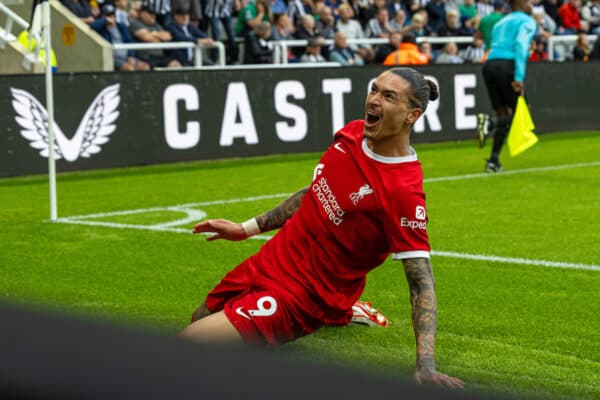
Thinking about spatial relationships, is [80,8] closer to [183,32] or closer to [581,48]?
[183,32]

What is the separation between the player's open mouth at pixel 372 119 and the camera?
3.90 metres

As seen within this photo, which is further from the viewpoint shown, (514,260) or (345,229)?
(514,260)

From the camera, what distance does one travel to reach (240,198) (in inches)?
441

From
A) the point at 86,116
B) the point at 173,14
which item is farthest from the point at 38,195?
the point at 173,14

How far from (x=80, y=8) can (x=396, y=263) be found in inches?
454

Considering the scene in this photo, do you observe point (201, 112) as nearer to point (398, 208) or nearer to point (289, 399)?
point (398, 208)

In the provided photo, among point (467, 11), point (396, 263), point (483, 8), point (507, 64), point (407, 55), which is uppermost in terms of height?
point (483, 8)

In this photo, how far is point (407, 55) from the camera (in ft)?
58.8

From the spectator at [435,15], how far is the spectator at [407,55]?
4.73m

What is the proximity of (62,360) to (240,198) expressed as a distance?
10.5 meters

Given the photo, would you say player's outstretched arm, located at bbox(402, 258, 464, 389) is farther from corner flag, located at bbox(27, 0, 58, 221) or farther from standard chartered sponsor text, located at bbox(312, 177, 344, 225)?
corner flag, located at bbox(27, 0, 58, 221)

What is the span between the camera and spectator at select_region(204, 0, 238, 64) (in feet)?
61.1

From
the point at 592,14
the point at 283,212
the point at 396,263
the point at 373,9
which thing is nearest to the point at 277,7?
the point at 373,9

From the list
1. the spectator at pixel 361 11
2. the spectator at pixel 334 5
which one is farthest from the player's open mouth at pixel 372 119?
the spectator at pixel 361 11
